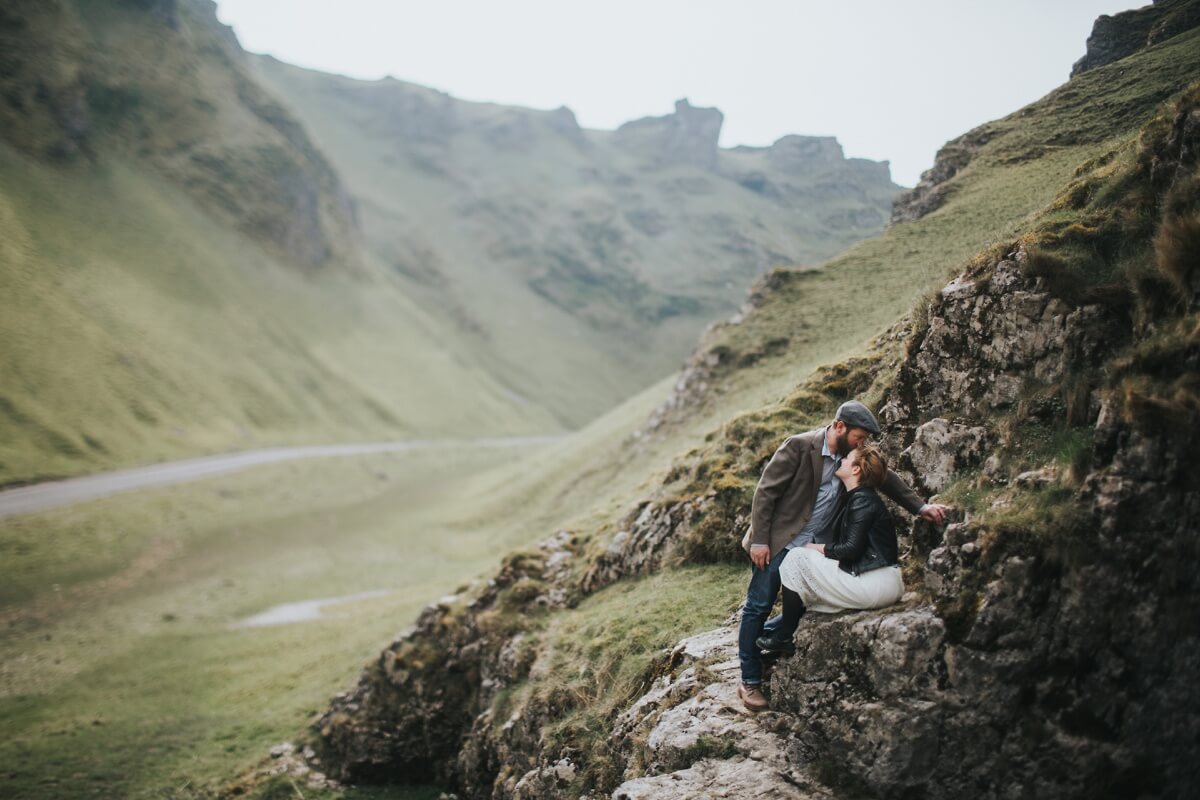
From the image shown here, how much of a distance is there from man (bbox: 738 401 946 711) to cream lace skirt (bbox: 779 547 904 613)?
12.2 inches

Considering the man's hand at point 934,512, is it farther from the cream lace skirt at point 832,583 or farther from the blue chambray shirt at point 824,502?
the blue chambray shirt at point 824,502

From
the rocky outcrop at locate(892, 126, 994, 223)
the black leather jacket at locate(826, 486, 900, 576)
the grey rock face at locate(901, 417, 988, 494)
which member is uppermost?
the rocky outcrop at locate(892, 126, 994, 223)

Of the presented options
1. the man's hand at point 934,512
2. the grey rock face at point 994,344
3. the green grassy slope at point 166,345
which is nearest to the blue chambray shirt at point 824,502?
the man's hand at point 934,512

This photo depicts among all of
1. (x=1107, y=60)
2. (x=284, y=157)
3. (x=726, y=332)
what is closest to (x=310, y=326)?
(x=284, y=157)

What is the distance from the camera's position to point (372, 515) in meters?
66.8

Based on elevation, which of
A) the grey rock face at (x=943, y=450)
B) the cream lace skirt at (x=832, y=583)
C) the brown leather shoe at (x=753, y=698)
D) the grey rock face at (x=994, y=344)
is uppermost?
the grey rock face at (x=994, y=344)

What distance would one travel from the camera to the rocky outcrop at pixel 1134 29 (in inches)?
835

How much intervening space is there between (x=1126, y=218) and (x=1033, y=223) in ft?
6.16

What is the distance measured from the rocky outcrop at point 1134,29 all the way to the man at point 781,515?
2373 cm

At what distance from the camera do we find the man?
354 inches

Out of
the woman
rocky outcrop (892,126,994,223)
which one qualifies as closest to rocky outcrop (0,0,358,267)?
rocky outcrop (892,126,994,223)

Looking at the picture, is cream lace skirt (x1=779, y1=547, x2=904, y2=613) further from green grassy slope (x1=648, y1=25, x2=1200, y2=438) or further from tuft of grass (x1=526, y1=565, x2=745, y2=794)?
green grassy slope (x1=648, y1=25, x2=1200, y2=438)

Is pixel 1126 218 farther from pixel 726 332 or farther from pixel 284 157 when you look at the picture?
pixel 284 157

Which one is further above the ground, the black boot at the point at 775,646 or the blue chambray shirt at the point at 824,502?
the blue chambray shirt at the point at 824,502
